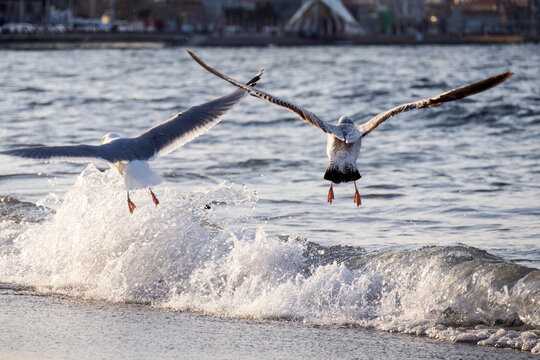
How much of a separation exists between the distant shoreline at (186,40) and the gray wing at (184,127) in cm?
7217

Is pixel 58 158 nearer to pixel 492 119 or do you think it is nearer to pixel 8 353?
pixel 8 353

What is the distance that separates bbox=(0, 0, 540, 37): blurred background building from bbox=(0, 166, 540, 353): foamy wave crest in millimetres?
91292

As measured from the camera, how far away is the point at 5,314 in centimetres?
650

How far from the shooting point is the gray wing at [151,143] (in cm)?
756

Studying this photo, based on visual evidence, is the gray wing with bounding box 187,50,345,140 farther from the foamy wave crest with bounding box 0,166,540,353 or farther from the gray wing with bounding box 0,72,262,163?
the foamy wave crest with bounding box 0,166,540,353

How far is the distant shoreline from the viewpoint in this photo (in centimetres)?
8325

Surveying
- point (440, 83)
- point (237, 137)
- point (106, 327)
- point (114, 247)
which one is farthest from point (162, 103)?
point (106, 327)

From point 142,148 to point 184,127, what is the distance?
566 mm

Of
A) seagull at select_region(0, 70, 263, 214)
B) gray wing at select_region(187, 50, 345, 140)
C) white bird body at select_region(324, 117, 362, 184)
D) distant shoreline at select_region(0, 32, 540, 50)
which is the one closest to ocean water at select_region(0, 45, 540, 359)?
seagull at select_region(0, 70, 263, 214)

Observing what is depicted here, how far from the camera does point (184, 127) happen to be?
8516mm

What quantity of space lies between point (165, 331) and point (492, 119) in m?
15.0

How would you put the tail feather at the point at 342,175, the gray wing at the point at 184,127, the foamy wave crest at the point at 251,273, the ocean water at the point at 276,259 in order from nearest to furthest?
the ocean water at the point at 276,259 < the foamy wave crest at the point at 251,273 < the tail feather at the point at 342,175 < the gray wing at the point at 184,127

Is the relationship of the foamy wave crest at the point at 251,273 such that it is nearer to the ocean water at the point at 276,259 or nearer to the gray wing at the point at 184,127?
the ocean water at the point at 276,259

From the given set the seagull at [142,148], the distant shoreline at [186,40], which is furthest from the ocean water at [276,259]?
the distant shoreline at [186,40]
